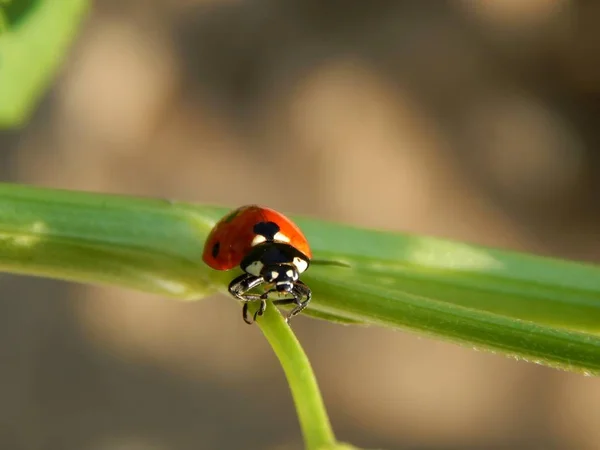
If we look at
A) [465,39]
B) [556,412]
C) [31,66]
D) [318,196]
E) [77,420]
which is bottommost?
[31,66]

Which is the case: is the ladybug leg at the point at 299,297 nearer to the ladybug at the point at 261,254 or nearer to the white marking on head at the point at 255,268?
the ladybug at the point at 261,254

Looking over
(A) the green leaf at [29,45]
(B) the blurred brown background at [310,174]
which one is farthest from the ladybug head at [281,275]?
(B) the blurred brown background at [310,174]

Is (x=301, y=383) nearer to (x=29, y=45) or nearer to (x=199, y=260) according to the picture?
(x=199, y=260)

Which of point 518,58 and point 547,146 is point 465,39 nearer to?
point 518,58

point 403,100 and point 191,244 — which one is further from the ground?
point 403,100

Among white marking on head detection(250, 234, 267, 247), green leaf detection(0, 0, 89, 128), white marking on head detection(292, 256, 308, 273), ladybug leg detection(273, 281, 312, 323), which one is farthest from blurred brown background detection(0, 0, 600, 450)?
ladybug leg detection(273, 281, 312, 323)

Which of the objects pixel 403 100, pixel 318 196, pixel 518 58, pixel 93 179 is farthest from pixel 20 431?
pixel 518 58

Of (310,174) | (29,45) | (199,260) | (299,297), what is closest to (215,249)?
(199,260)
